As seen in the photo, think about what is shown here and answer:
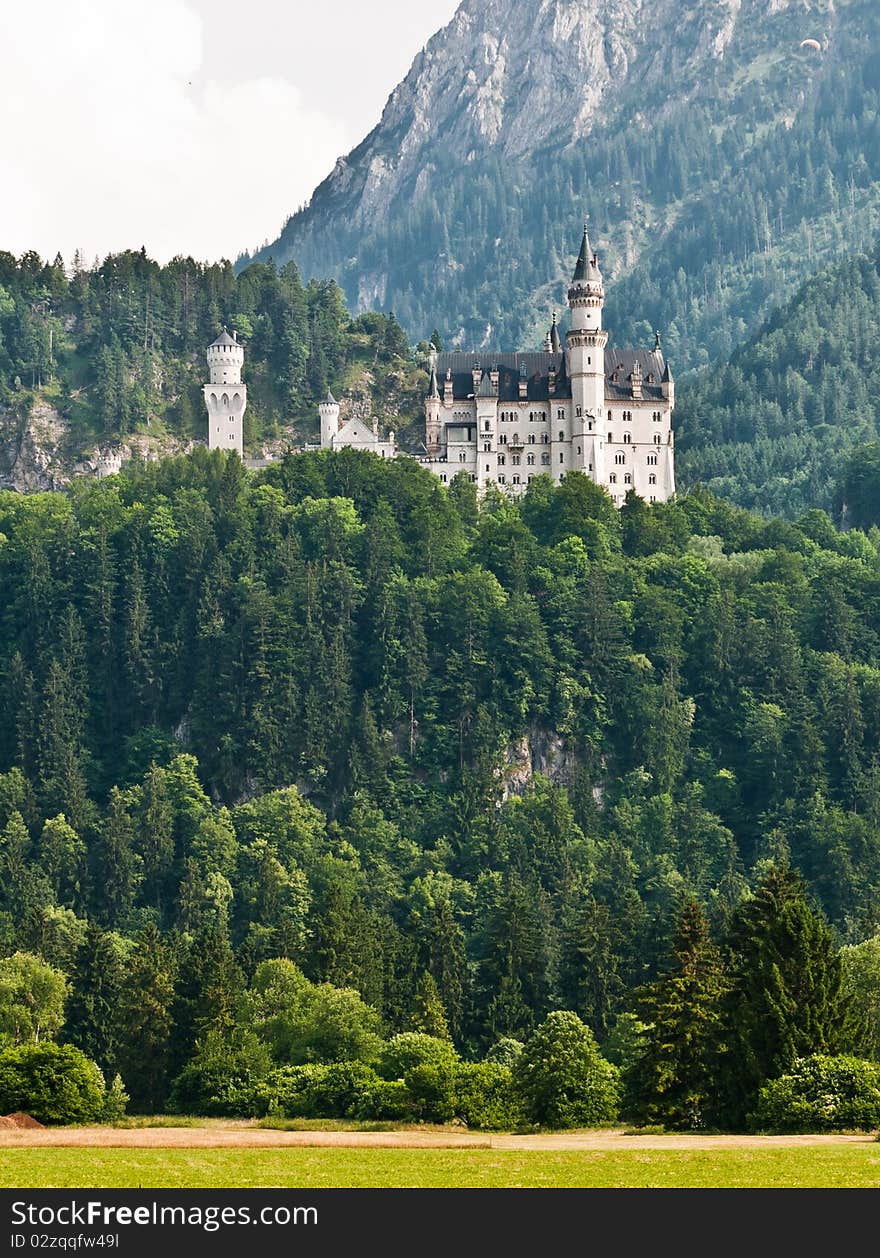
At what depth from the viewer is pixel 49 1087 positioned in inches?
3206

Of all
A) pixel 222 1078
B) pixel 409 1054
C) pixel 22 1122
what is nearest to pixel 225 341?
pixel 409 1054

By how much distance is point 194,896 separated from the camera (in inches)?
6014

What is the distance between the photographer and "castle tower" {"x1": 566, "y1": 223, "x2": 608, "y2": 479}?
Result: 183000 mm

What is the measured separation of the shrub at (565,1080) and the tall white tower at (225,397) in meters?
101

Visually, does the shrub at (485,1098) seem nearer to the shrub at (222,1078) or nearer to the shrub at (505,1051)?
the shrub at (222,1078)

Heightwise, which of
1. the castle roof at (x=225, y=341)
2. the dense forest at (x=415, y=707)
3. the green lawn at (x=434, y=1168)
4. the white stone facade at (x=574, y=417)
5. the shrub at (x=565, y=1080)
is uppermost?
the castle roof at (x=225, y=341)

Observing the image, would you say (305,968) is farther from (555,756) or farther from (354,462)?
(354,462)

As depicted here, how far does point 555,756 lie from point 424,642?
10.3 m

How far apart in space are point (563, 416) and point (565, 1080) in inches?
3837

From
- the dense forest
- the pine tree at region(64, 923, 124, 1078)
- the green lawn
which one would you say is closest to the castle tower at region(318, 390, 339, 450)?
the dense forest

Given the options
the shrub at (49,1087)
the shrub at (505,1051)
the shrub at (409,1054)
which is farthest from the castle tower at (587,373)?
the shrub at (49,1087)

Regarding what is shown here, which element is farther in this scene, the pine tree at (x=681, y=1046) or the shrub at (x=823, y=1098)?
the pine tree at (x=681, y=1046)

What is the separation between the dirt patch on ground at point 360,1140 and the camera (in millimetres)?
Result: 67938

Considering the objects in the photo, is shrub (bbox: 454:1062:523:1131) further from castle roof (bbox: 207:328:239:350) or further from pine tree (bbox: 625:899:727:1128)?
castle roof (bbox: 207:328:239:350)
